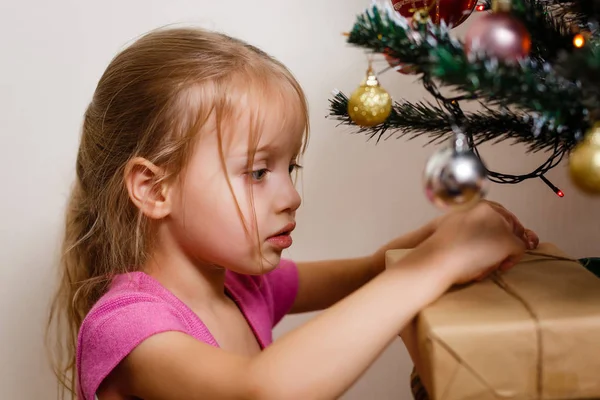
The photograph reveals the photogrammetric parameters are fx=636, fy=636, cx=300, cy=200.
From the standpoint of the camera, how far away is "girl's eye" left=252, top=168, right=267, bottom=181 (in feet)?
2.23

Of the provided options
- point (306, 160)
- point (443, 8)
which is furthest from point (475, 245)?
point (306, 160)

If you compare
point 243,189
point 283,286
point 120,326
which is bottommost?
point 283,286

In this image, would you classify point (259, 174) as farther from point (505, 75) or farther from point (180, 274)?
point (505, 75)

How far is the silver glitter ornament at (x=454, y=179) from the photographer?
0.40 metres

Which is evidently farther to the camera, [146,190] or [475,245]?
[146,190]

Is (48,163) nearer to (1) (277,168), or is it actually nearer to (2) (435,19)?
(1) (277,168)

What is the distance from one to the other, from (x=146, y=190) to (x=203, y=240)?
0.09 m

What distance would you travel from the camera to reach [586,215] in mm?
Result: 935

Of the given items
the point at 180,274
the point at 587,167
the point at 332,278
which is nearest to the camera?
the point at 587,167

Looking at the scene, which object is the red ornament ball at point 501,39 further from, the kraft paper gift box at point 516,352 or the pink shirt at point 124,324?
the pink shirt at point 124,324

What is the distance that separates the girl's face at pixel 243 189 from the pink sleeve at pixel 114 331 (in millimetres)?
90

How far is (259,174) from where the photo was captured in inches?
27.1

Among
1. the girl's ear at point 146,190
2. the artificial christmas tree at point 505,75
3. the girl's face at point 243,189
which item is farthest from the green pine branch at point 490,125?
the girl's ear at point 146,190

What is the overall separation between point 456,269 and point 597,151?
0.54 ft
